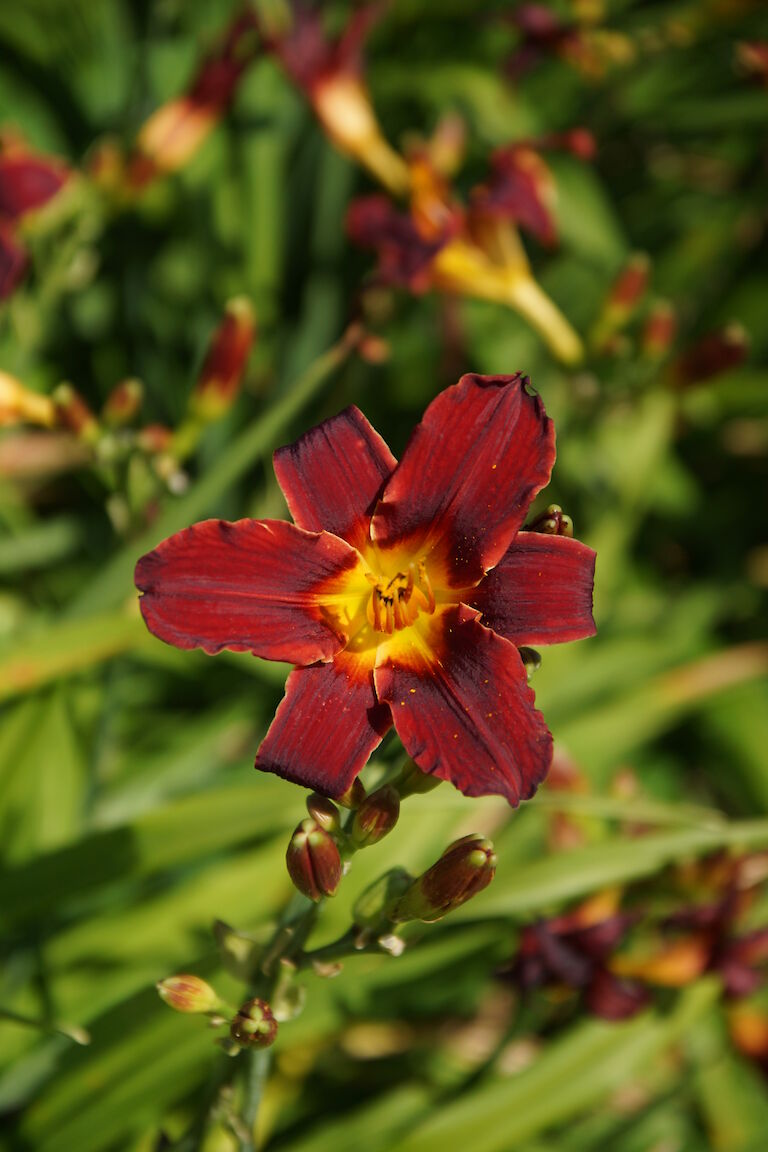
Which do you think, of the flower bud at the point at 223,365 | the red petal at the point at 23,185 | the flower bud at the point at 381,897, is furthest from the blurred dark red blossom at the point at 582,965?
the red petal at the point at 23,185

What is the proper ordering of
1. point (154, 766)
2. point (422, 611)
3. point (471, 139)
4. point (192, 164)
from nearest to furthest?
point (422, 611)
point (154, 766)
point (192, 164)
point (471, 139)

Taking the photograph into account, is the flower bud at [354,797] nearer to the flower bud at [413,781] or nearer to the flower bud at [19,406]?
the flower bud at [413,781]

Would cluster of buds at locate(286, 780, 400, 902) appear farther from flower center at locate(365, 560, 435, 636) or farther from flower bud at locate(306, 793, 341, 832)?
flower center at locate(365, 560, 435, 636)

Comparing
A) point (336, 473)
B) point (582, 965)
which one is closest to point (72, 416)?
point (336, 473)

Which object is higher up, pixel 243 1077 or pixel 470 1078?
pixel 243 1077

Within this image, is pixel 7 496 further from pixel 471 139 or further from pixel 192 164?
pixel 471 139

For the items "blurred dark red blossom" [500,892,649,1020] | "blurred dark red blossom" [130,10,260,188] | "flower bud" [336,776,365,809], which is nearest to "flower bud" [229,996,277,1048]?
"flower bud" [336,776,365,809]

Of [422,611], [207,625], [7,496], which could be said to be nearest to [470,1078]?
[422,611]
